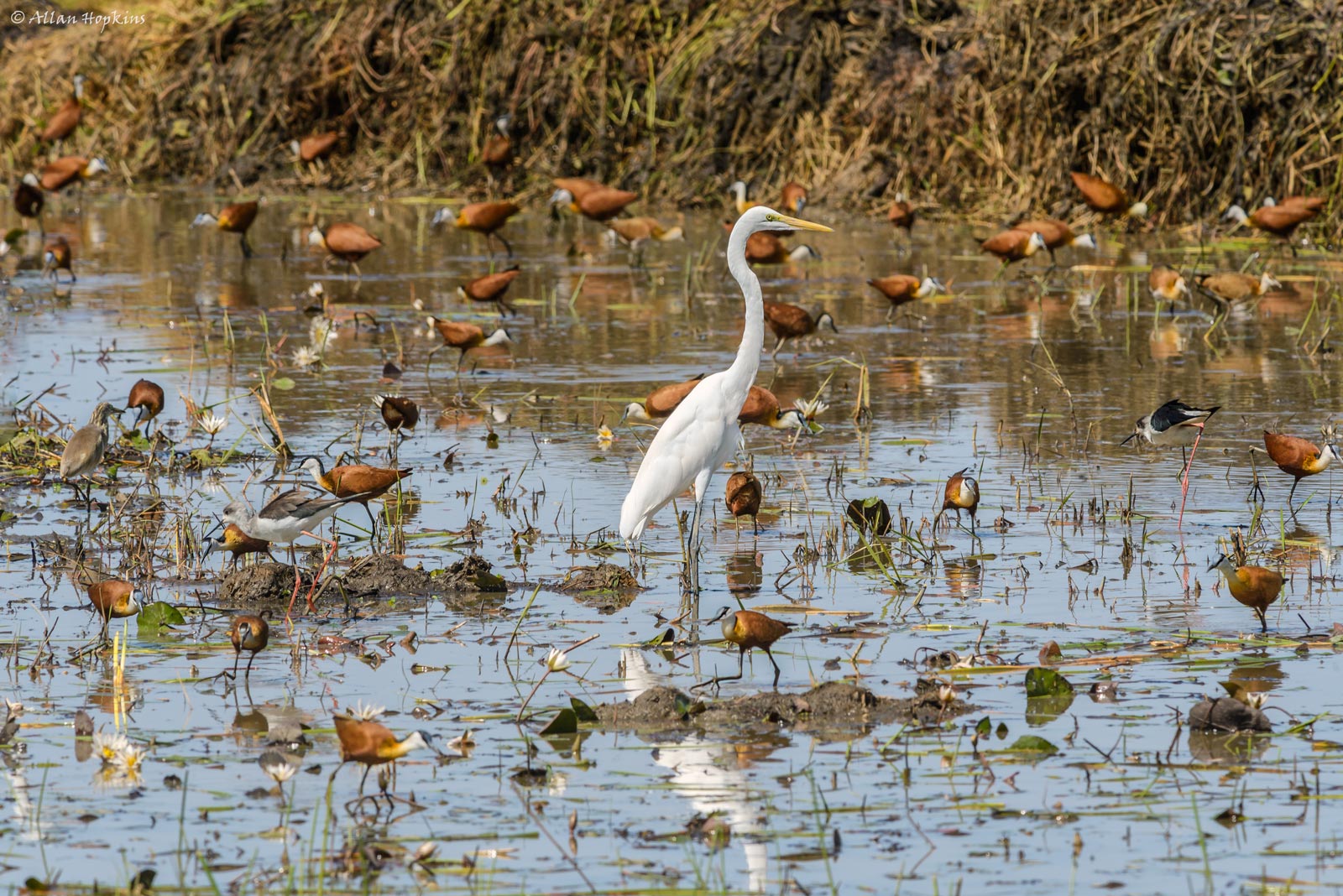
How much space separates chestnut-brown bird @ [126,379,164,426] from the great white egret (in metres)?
2.84

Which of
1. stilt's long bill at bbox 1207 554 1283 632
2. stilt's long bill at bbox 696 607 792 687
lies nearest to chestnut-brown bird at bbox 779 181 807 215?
stilt's long bill at bbox 1207 554 1283 632

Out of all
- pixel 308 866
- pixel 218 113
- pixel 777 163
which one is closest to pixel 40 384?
pixel 308 866

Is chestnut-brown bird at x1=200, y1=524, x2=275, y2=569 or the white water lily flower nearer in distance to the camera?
the white water lily flower

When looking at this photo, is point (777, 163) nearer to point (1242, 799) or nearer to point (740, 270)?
point (740, 270)

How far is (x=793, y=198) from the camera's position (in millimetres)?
15945

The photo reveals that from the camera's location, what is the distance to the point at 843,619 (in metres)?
6.02

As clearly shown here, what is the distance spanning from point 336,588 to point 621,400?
3619 mm

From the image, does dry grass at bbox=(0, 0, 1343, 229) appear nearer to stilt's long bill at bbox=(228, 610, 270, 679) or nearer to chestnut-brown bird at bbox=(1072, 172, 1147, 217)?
chestnut-brown bird at bbox=(1072, 172, 1147, 217)

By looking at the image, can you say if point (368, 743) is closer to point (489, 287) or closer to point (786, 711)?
point (786, 711)

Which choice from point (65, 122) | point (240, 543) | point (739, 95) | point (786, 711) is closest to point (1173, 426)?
point (786, 711)

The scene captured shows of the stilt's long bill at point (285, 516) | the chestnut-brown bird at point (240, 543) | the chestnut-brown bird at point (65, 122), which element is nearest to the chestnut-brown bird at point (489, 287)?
the chestnut-brown bird at point (240, 543)

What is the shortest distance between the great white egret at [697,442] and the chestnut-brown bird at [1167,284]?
5632 mm

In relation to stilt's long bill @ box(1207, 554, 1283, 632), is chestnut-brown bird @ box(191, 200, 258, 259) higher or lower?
higher

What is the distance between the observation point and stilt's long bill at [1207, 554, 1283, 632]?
5.50m
